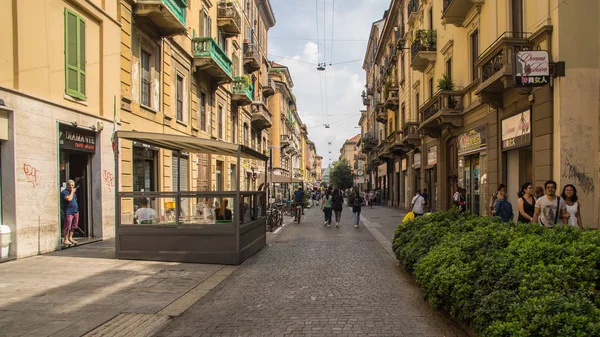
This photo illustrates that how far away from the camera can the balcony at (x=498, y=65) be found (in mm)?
12133

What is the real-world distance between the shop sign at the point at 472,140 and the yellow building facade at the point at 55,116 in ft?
40.0

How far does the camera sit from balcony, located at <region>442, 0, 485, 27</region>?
1676 cm

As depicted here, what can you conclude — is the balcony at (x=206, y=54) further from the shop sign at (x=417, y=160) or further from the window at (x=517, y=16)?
the shop sign at (x=417, y=160)

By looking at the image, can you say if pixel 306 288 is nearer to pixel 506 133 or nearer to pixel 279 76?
pixel 506 133

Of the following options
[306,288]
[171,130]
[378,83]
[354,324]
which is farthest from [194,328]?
[378,83]

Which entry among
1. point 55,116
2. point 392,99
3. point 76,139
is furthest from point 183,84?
point 392,99

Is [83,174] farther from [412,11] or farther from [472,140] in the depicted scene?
[412,11]

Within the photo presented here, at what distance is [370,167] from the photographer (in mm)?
56594

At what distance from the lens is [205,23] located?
2305 centimetres

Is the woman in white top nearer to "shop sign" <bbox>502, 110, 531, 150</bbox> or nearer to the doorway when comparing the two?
"shop sign" <bbox>502, 110, 531, 150</bbox>

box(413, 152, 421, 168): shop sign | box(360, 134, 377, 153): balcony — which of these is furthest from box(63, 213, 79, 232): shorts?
box(360, 134, 377, 153): balcony

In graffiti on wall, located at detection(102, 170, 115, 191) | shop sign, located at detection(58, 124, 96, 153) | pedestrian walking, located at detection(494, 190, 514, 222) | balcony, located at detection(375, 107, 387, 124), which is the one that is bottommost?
pedestrian walking, located at detection(494, 190, 514, 222)

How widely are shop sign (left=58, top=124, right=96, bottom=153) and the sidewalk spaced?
2758 mm

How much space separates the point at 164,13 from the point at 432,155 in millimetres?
15169
